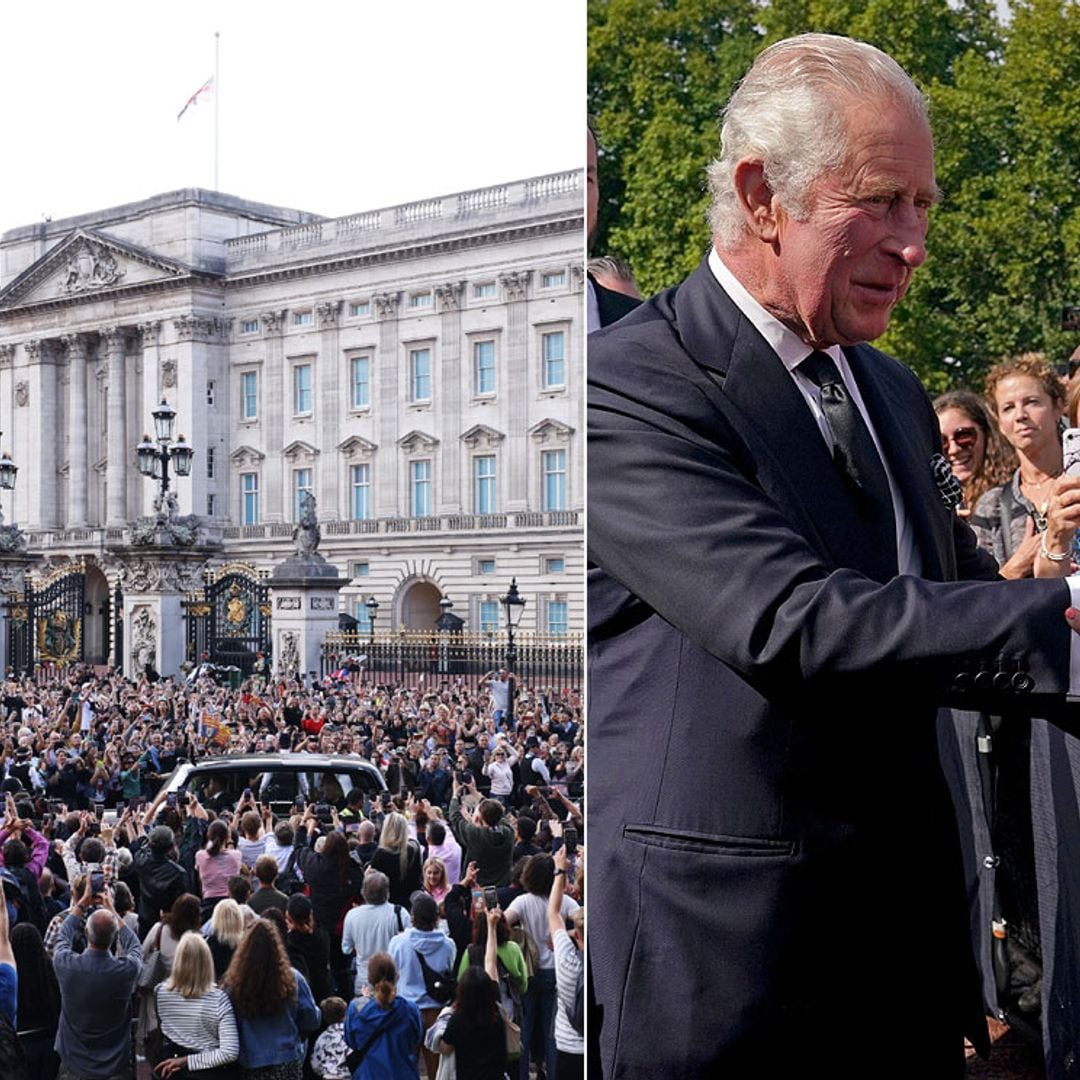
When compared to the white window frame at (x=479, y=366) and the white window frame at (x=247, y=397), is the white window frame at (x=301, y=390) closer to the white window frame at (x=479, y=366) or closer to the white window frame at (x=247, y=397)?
the white window frame at (x=247, y=397)

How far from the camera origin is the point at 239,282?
3002mm

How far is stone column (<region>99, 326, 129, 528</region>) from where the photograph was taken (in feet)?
10.0

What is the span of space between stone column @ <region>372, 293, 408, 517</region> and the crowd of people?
1.14ft

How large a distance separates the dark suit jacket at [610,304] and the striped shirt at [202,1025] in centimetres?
141

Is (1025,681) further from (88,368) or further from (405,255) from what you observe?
→ (88,368)

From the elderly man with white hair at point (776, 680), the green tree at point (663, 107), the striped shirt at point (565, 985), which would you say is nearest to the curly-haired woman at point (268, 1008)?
the striped shirt at point (565, 985)

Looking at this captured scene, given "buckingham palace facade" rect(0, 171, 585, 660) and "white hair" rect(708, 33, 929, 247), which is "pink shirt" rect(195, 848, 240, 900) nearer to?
"buckingham palace facade" rect(0, 171, 585, 660)

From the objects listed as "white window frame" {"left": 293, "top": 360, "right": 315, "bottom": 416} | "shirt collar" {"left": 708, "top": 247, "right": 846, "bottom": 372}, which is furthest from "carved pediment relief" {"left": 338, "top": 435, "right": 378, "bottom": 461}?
"shirt collar" {"left": 708, "top": 247, "right": 846, "bottom": 372}

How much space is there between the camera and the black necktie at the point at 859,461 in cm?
183

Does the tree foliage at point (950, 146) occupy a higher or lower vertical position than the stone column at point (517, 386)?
Answer: higher

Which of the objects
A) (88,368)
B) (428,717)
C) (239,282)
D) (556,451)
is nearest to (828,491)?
(556,451)

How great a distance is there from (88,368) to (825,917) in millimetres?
1911

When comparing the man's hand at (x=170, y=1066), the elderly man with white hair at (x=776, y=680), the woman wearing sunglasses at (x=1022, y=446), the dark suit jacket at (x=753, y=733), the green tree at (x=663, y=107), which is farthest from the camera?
the green tree at (x=663, y=107)

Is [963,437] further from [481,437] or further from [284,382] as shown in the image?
[284,382]
